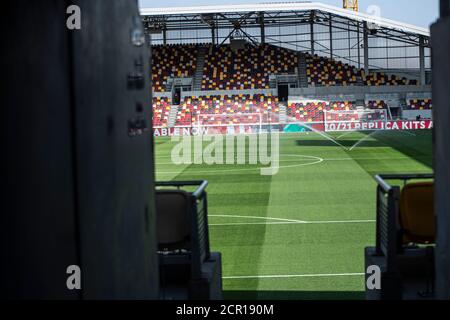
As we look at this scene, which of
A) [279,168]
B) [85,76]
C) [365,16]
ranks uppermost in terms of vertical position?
[365,16]

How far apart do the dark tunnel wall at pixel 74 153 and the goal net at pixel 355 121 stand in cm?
4580

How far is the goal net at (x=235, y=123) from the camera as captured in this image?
5162cm

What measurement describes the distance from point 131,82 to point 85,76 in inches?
30.8

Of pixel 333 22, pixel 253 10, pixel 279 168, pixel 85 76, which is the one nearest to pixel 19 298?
pixel 85 76

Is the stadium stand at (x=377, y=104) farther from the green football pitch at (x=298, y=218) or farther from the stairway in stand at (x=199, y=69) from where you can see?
the green football pitch at (x=298, y=218)

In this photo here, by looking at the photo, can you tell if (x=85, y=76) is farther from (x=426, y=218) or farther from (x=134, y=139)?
(x=426, y=218)

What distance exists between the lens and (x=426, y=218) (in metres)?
6.48

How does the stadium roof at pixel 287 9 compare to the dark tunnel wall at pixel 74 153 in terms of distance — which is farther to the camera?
the stadium roof at pixel 287 9

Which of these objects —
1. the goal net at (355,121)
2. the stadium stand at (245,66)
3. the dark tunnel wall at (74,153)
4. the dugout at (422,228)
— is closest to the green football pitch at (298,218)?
the dugout at (422,228)

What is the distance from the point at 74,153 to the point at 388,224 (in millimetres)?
3588

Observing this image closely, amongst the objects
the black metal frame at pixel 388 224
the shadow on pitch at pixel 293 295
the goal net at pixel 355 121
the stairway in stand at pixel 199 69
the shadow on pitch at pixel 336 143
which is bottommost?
the shadow on pitch at pixel 293 295

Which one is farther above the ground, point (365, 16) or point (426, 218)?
point (365, 16)

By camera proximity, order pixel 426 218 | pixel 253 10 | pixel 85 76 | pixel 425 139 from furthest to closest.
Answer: pixel 253 10 < pixel 425 139 < pixel 426 218 < pixel 85 76

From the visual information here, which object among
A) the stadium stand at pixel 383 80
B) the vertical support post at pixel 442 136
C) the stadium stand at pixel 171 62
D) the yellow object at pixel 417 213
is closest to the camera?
the vertical support post at pixel 442 136
